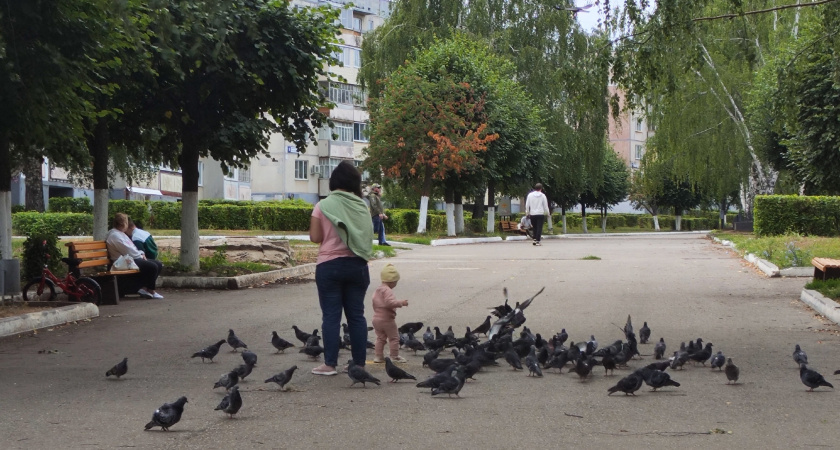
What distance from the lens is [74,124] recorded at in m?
13.7

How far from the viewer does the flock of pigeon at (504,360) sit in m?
7.46

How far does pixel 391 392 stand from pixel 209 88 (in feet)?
35.9

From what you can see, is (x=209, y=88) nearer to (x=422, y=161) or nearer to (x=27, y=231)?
(x=27, y=231)

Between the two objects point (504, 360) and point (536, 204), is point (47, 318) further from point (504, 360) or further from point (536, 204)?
point (536, 204)

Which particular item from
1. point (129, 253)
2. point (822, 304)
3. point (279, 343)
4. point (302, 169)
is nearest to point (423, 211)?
point (129, 253)

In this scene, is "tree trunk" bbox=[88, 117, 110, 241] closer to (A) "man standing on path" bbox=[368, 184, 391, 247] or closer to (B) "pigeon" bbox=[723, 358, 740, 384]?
(B) "pigeon" bbox=[723, 358, 740, 384]

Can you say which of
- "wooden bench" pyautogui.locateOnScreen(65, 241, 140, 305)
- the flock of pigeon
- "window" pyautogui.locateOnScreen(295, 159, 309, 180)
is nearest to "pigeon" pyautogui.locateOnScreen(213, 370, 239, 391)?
the flock of pigeon

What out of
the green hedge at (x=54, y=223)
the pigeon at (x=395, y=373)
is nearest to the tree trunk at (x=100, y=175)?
the pigeon at (x=395, y=373)

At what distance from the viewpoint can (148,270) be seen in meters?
15.7

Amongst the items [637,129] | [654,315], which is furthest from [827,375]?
[637,129]

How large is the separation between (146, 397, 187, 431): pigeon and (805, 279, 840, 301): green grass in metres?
10.3

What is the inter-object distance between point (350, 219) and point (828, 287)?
366 inches

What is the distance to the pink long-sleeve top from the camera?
28.5 feet

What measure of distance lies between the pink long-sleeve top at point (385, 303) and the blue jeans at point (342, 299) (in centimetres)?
34
